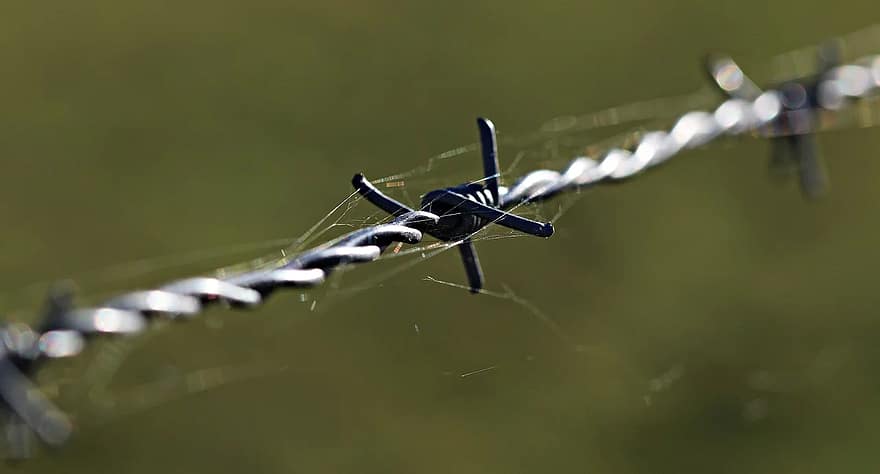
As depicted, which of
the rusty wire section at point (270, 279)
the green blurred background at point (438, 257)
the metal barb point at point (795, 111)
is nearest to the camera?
the rusty wire section at point (270, 279)

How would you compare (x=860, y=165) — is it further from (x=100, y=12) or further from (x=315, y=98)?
(x=100, y=12)

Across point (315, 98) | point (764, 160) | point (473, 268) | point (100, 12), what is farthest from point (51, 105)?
point (473, 268)

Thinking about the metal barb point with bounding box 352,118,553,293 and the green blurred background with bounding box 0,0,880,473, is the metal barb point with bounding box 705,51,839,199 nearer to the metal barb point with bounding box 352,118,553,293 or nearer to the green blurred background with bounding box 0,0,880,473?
the metal barb point with bounding box 352,118,553,293

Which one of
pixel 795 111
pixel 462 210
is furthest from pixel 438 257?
pixel 462 210

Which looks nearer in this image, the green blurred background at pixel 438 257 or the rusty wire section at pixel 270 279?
the rusty wire section at pixel 270 279

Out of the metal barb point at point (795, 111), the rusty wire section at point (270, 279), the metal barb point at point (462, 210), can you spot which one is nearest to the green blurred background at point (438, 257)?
the metal barb point at point (795, 111)

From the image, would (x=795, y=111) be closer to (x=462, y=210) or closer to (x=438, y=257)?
(x=438, y=257)

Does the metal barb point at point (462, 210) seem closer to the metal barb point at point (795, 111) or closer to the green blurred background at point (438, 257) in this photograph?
the metal barb point at point (795, 111)
